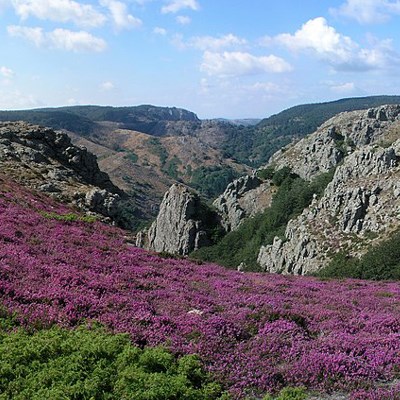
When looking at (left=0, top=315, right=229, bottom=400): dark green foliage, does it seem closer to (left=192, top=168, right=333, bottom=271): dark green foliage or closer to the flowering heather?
the flowering heather

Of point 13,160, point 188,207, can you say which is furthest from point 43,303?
point 188,207

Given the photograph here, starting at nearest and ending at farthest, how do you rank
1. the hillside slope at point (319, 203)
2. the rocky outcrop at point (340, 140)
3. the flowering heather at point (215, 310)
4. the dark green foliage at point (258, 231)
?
the flowering heather at point (215, 310) → the hillside slope at point (319, 203) → the dark green foliage at point (258, 231) → the rocky outcrop at point (340, 140)

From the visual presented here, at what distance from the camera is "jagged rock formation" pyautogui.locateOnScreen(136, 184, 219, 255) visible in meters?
105

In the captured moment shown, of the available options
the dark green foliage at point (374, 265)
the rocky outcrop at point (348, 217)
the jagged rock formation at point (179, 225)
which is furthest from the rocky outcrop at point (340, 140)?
the dark green foliage at point (374, 265)

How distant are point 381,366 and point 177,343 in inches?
257

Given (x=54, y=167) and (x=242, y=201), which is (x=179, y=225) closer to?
(x=242, y=201)

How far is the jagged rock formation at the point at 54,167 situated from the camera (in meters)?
47.2

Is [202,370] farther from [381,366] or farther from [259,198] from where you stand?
[259,198]

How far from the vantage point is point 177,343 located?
1384 cm

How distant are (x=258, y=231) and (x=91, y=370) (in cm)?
10350

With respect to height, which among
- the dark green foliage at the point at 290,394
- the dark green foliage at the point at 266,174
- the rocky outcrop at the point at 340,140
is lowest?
the dark green foliage at the point at 290,394

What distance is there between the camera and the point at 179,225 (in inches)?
4117

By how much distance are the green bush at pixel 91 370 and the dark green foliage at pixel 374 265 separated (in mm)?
44493

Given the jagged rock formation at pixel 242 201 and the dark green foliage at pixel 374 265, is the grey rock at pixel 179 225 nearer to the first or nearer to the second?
the jagged rock formation at pixel 242 201
